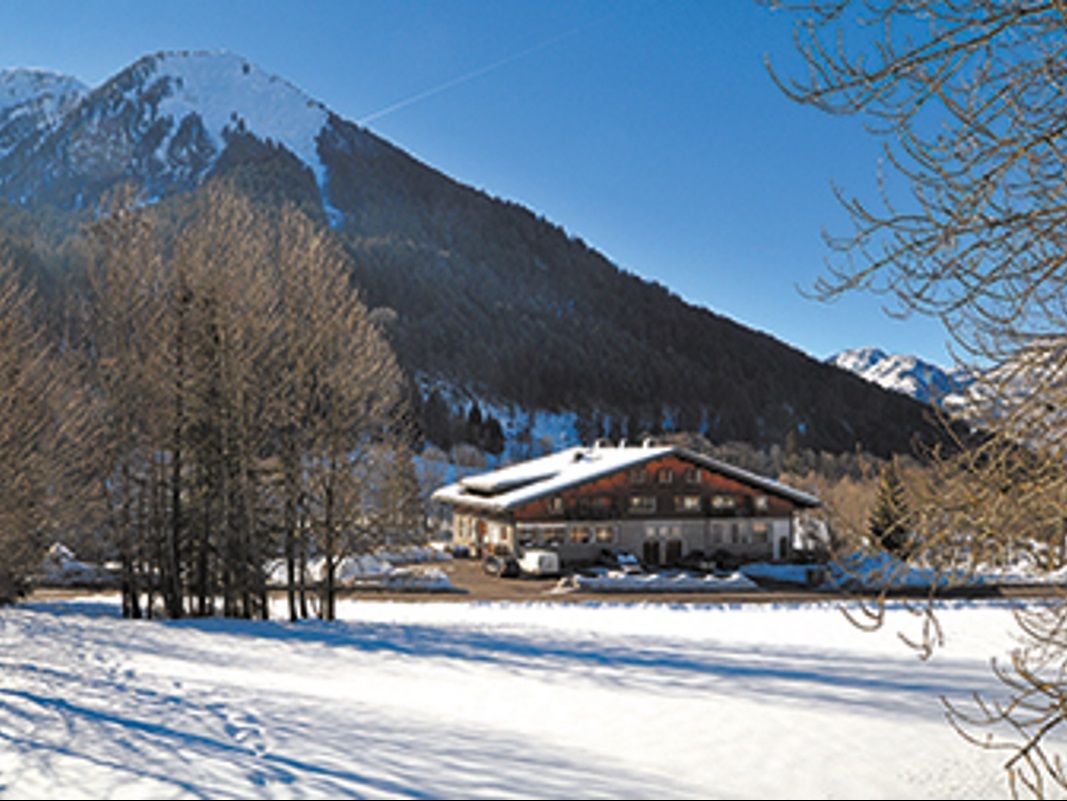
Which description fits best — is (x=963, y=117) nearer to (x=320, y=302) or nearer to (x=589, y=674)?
(x=589, y=674)

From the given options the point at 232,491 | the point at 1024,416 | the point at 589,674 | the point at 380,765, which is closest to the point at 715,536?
the point at 232,491

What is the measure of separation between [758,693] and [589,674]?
93.6 inches

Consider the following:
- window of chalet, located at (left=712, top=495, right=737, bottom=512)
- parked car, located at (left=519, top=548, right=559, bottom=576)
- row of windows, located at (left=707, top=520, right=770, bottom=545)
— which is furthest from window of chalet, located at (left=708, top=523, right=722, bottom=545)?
parked car, located at (left=519, top=548, right=559, bottom=576)

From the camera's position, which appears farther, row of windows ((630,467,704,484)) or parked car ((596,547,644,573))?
row of windows ((630,467,704,484))

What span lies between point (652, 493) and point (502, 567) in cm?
1086

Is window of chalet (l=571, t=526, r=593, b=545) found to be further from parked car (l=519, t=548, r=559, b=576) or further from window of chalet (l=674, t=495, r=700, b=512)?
window of chalet (l=674, t=495, r=700, b=512)

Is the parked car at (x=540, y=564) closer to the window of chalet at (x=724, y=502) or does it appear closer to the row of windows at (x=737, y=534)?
the row of windows at (x=737, y=534)

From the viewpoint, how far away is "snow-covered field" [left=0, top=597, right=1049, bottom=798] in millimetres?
6758

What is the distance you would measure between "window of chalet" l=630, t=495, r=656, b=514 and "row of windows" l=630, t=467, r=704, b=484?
2.66 ft

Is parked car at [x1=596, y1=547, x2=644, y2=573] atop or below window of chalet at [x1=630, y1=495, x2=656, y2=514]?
below

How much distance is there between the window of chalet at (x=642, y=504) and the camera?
46219 millimetres

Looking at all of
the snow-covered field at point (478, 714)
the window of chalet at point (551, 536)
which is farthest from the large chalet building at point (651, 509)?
the snow-covered field at point (478, 714)

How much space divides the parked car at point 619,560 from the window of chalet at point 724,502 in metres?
5.76

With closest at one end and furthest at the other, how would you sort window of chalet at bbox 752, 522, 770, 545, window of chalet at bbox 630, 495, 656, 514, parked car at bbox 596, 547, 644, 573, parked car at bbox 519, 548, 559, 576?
parked car at bbox 519, 548, 559, 576 → parked car at bbox 596, 547, 644, 573 → window of chalet at bbox 630, 495, 656, 514 → window of chalet at bbox 752, 522, 770, 545
